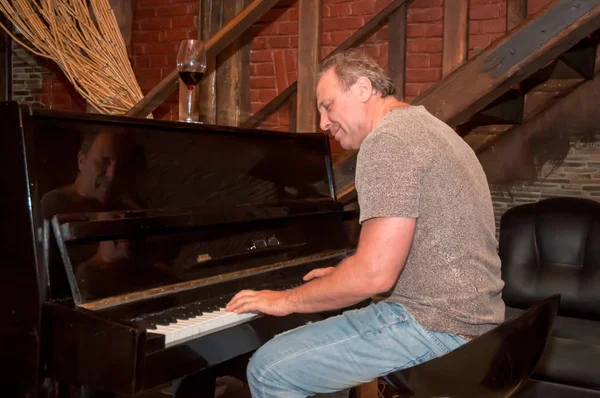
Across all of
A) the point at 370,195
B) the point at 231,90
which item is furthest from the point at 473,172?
the point at 231,90

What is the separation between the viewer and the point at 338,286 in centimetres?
169

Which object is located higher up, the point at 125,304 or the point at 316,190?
the point at 316,190

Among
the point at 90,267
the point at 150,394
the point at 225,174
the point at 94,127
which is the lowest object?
the point at 150,394

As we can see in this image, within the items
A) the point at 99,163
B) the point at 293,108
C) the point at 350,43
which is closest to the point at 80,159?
the point at 99,163

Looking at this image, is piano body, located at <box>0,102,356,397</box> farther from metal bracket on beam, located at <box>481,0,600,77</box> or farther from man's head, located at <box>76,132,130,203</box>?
metal bracket on beam, located at <box>481,0,600,77</box>

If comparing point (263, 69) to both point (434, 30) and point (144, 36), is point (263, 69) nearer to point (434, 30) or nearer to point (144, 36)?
point (144, 36)

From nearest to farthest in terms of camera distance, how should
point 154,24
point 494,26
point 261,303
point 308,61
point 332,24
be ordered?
point 261,303
point 308,61
point 494,26
point 332,24
point 154,24

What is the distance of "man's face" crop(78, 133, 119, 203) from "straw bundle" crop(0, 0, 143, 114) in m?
2.20

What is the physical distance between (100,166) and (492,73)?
1639 mm

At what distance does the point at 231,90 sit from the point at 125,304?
2636 millimetres

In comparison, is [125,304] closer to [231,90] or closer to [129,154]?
[129,154]

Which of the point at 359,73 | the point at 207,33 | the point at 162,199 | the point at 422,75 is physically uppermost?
the point at 207,33

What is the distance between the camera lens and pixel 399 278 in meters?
1.77

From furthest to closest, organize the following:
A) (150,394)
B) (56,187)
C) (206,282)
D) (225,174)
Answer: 1. (150,394)
2. (225,174)
3. (206,282)
4. (56,187)
